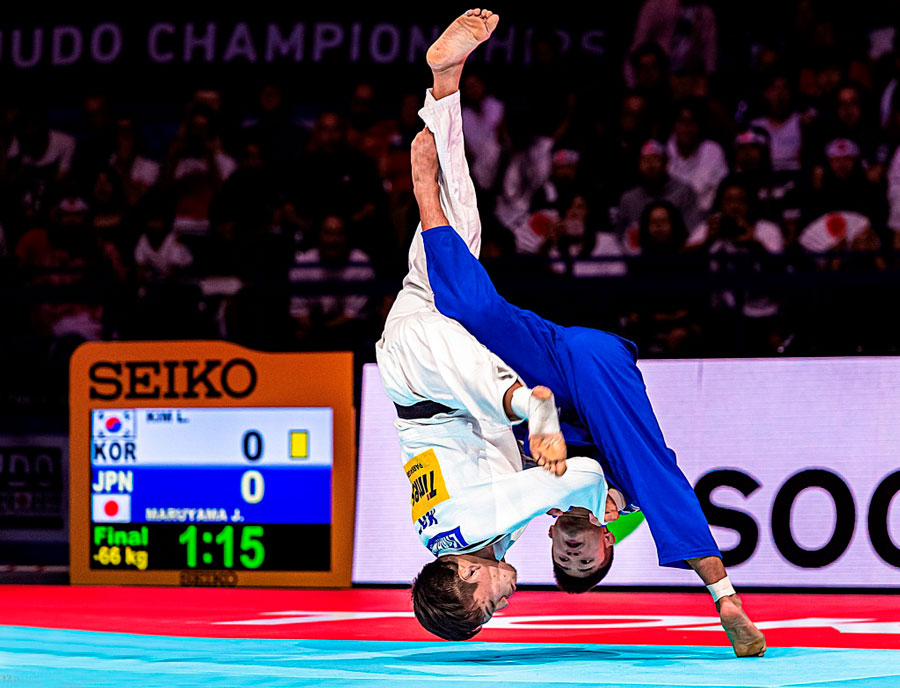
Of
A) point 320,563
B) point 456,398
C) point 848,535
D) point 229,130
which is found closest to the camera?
point 456,398

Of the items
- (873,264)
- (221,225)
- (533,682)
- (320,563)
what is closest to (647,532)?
(320,563)

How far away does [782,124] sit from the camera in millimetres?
7230

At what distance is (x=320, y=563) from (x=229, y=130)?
3.44 meters

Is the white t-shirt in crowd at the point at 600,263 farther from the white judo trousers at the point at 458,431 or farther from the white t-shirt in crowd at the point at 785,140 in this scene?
the white judo trousers at the point at 458,431

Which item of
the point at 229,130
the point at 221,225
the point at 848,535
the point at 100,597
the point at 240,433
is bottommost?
the point at 100,597

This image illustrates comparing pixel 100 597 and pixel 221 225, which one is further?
pixel 221 225

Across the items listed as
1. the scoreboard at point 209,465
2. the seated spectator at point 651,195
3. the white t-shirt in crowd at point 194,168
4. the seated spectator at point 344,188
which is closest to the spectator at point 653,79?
the seated spectator at point 651,195

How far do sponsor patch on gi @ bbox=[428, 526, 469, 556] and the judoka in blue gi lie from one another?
294 millimetres

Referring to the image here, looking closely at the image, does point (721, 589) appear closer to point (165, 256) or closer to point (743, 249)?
point (743, 249)

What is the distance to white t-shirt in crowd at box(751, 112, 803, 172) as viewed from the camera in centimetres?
713

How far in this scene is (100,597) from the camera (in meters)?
5.51

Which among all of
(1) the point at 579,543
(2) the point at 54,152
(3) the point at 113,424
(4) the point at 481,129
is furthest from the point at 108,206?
(1) the point at 579,543

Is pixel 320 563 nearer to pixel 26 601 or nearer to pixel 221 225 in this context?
pixel 26 601

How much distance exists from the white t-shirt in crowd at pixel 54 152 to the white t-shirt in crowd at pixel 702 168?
393cm
